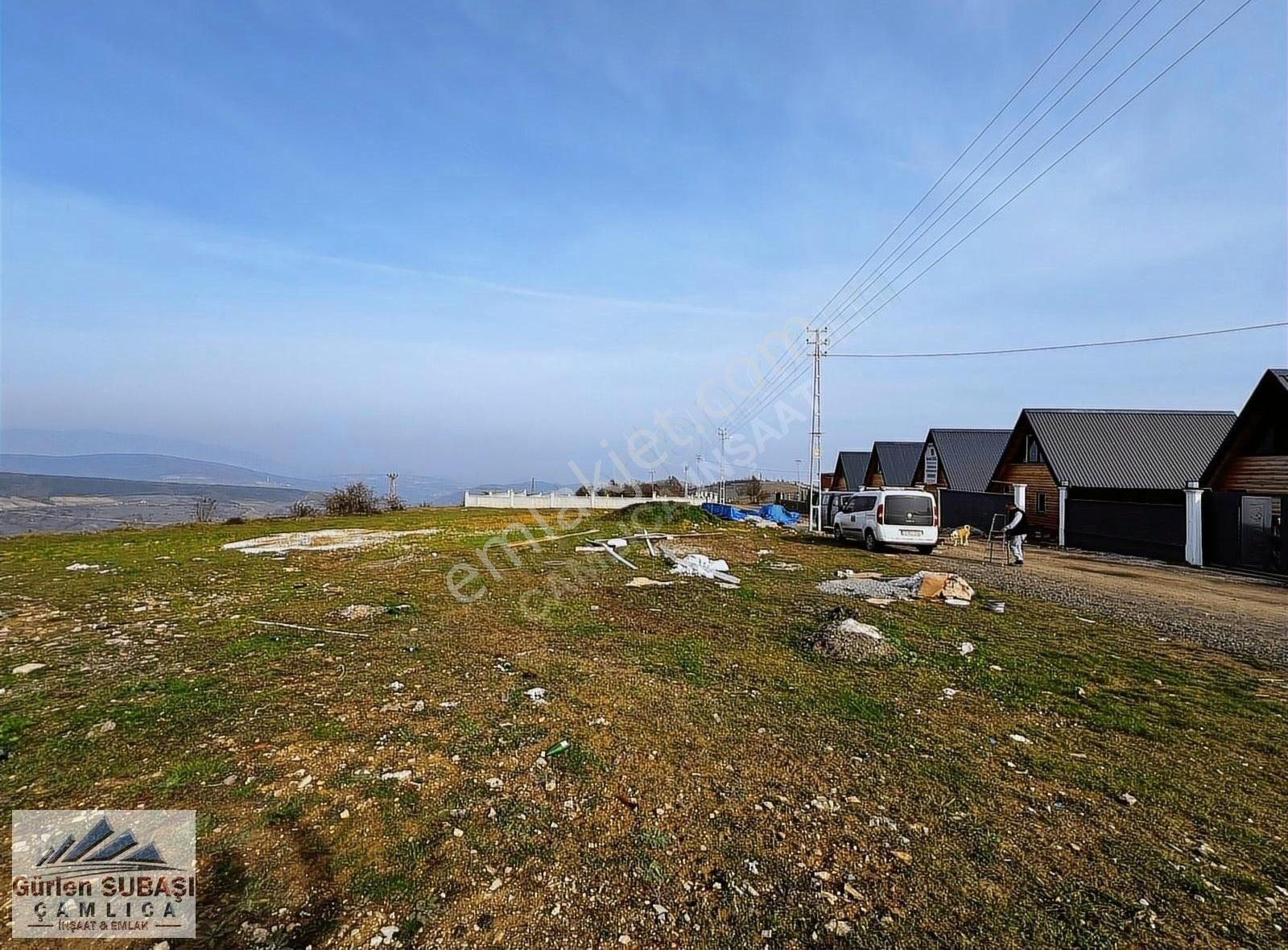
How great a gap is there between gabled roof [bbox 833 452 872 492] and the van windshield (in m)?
31.3

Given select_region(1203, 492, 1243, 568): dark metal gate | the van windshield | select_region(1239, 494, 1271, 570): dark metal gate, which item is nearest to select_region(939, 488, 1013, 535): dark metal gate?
select_region(1203, 492, 1243, 568): dark metal gate

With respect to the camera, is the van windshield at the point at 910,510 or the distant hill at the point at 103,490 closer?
the van windshield at the point at 910,510

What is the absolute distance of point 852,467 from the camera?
1905 inches

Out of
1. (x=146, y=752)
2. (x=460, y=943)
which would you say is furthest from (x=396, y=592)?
(x=460, y=943)

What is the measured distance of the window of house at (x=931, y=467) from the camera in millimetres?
33781

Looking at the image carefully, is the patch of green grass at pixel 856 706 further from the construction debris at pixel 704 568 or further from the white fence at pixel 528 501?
the white fence at pixel 528 501

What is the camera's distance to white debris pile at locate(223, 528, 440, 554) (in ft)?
53.1

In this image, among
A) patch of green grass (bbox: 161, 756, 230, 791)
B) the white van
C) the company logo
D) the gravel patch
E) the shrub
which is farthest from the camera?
the shrub

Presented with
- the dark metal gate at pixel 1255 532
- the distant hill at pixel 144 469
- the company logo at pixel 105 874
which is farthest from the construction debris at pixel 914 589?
the distant hill at pixel 144 469

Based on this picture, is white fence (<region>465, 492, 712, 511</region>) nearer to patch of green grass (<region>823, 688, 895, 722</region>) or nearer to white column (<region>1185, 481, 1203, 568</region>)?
white column (<region>1185, 481, 1203, 568</region>)

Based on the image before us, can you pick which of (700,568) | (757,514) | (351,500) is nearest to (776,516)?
(757,514)

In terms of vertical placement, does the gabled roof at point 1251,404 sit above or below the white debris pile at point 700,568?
above

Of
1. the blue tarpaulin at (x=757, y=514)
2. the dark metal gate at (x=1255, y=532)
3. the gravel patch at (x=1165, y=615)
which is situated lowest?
the blue tarpaulin at (x=757, y=514)

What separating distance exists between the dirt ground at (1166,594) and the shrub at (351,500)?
31.0 m
